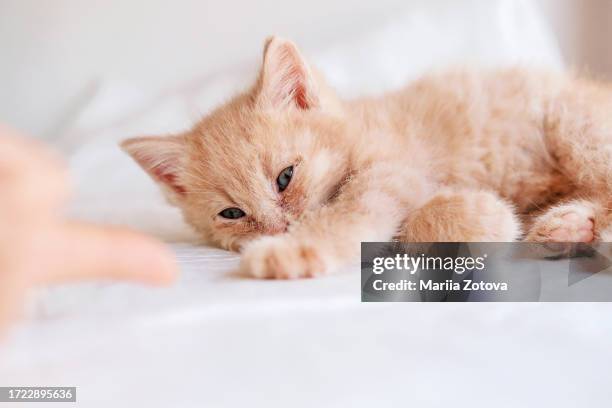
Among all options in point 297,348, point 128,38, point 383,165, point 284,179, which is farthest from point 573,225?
point 128,38

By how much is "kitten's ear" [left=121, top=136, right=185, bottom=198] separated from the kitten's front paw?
0.62 meters

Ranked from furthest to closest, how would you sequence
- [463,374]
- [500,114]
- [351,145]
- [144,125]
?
1. [144,125]
2. [500,114]
3. [351,145]
4. [463,374]

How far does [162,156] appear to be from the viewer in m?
1.87

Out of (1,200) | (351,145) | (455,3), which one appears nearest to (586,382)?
(351,145)

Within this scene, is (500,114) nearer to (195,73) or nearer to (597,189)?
(597,189)

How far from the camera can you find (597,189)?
63.6 inches

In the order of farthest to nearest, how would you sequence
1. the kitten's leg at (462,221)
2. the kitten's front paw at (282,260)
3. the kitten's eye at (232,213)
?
1. the kitten's eye at (232,213)
2. the kitten's leg at (462,221)
3. the kitten's front paw at (282,260)

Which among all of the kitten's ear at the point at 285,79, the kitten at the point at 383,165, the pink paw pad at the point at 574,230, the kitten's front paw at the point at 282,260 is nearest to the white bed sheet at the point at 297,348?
the kitten's front paw at the point at 282,260

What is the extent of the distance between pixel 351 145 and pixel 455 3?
61.5 inches

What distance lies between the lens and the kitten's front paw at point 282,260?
1.27m

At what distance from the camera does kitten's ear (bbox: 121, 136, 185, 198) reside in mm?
1830

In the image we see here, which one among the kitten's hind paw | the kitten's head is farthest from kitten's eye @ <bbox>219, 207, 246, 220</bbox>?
the kitten's hind paw

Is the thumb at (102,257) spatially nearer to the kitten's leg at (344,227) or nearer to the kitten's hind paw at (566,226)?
the kitten's leg at (344,227)

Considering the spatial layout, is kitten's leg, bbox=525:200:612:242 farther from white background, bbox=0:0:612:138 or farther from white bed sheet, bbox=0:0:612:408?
white background, bbox=0:0:612:138
